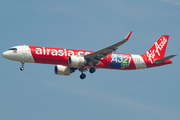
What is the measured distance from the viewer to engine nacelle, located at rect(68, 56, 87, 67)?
57.8 m

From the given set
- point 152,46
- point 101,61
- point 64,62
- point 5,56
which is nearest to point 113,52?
point 101,61

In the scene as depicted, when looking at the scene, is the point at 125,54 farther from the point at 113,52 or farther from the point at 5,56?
the point at 5,56

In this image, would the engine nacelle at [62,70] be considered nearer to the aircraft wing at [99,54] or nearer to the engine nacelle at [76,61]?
the aircraft wing at [99,54]

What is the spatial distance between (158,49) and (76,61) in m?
17.5

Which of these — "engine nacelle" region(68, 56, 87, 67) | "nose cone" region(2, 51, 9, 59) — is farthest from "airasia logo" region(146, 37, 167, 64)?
"nose cone" region(2, 51, 9, 59)

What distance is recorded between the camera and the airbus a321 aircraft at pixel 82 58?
57.7 meters

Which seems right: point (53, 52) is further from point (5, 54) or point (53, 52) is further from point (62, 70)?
point (5, 54)

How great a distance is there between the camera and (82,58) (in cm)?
5875

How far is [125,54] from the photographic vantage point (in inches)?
2495

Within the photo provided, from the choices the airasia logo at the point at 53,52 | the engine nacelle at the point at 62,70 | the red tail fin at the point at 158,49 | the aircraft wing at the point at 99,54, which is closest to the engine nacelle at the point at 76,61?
the aircraft wing at the point at 99,54

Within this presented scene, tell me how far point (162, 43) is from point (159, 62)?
19.2 ft

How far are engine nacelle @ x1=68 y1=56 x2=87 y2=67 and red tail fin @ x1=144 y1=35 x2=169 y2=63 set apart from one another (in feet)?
43.7

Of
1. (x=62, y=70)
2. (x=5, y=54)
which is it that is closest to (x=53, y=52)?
(x=62, y=70)

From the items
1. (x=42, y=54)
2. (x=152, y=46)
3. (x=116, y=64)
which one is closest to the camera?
(x=42, y=54)
